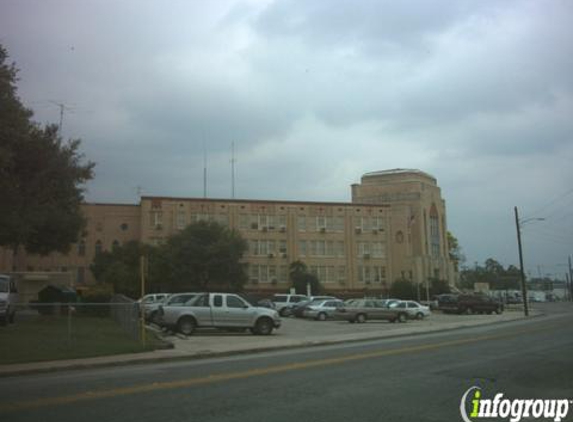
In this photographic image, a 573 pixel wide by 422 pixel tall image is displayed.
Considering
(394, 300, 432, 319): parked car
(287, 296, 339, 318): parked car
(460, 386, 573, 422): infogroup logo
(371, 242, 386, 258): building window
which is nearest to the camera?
(460, 386, 573, 422): infogroup logo

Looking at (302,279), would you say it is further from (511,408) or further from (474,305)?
(511,408)

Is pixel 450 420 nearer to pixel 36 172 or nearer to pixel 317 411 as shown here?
pixel 317 411

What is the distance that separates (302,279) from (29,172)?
57999 millimetres

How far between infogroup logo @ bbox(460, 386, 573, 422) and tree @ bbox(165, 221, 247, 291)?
58.5 metres

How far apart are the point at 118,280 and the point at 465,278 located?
105 meters

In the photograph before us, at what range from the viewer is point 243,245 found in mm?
71312

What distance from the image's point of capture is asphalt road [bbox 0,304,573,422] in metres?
8.96

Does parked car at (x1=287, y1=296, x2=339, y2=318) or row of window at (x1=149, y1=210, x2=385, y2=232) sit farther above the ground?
row of window at (x1=149, y1=210, x2=385, y2=232)

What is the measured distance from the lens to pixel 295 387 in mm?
11242

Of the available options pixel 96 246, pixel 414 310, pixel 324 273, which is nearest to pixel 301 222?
pixel 324 273

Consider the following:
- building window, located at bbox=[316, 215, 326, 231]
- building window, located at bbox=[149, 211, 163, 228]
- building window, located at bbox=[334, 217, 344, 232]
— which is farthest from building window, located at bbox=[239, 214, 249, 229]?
building window, located at bbox=[334, 217, 344, 232]

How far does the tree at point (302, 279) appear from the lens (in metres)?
80.8

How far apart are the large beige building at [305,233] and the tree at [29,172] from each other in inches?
1936

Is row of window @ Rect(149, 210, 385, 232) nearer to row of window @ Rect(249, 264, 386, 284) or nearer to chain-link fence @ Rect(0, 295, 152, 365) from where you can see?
row of window @ Rect(249, 264, 386, 284)
